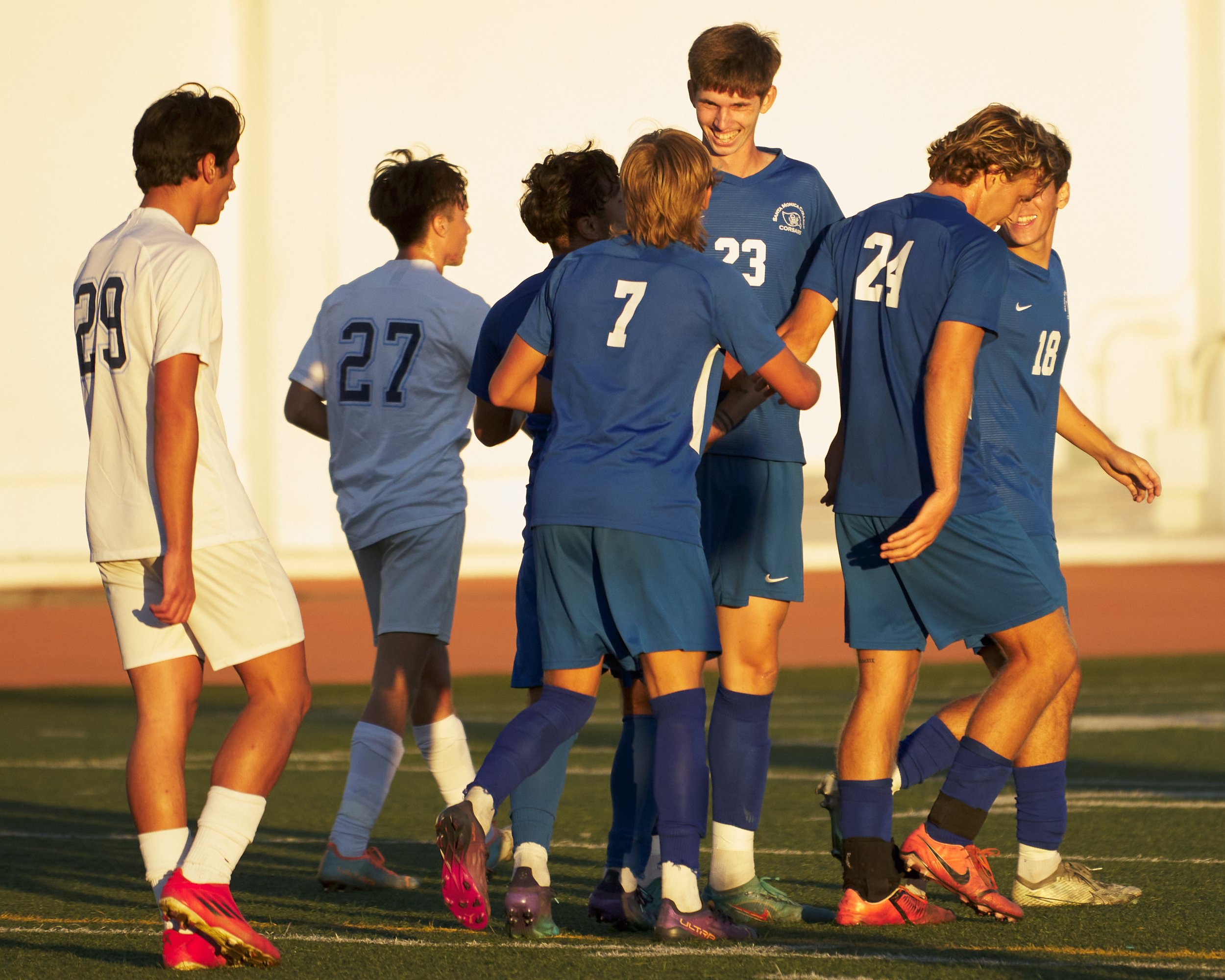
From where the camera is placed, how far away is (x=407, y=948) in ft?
12.2

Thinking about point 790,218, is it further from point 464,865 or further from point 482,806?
point 464,865

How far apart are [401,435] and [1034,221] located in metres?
1.92

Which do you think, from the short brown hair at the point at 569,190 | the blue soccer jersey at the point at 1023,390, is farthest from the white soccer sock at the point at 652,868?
the short brown hair at the point at 569,190

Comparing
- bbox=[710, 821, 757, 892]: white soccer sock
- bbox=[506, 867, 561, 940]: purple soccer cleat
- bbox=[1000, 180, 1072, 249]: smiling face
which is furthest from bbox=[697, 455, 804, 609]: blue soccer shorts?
bbox=[1000, 180, 1072, 249]: smiling face

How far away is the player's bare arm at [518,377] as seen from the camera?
3.66 metres

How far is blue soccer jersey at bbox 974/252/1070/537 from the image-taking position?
425 cm

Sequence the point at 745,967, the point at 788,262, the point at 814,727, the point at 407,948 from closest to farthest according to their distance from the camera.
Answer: the point at 745,967 → the point at 407,948 → the point at 788,262 → the point at 814,727

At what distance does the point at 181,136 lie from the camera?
3.57 meters

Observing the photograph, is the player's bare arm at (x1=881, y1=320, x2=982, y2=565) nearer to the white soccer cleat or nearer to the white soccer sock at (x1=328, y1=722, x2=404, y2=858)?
the white soccer cleat

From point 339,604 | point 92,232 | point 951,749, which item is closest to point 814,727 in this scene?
point 951,749

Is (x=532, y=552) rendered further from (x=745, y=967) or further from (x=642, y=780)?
(x=745, y=967)

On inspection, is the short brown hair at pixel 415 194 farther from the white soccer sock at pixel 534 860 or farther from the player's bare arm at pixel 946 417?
the white soccer sock at pixel 534 860

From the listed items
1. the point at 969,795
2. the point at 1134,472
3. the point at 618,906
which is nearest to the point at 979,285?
the point at 1134,472

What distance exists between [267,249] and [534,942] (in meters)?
14.2
